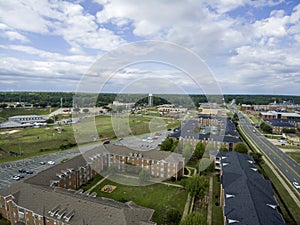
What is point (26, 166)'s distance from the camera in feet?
106

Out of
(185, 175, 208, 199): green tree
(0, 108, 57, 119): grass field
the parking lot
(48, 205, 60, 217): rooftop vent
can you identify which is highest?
(0, 108, 57, 119): grass field

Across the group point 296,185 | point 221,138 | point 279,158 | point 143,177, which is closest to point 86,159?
point 143,177

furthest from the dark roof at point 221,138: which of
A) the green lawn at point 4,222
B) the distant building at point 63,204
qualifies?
the green lawn at point 4,222

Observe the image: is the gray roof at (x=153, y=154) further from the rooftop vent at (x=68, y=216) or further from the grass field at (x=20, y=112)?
the grass field at (x=20, y=112)

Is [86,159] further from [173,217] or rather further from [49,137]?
[49,137]

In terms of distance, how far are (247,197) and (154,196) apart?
412 inches

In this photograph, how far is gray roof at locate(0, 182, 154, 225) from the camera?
48.0ft

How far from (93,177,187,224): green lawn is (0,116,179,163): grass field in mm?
22359

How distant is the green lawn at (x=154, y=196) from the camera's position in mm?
21312

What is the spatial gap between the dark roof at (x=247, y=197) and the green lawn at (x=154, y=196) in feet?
18.8

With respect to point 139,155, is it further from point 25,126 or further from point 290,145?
point 25,126

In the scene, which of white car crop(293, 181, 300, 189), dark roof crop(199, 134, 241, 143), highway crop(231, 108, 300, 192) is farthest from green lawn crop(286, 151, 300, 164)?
white car crop(293, 181, 300, 189)

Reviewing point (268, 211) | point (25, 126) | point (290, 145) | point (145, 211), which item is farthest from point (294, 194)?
point (25, 126)

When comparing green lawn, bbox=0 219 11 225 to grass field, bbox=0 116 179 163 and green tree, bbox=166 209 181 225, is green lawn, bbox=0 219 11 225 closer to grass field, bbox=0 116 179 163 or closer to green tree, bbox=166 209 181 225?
green tree, bbox=166 209 181 225
